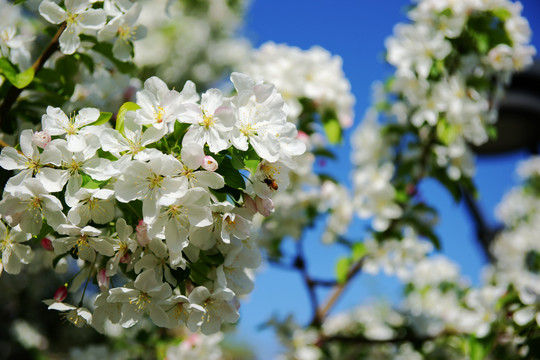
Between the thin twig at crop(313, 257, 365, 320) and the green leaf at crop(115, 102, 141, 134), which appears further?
the thin twig at crop(313, 257, 365, 320)

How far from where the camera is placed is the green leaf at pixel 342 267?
2.60m

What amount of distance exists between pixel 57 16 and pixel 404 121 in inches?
81.0

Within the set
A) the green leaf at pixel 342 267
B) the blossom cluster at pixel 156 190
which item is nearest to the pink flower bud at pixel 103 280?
the blossom cluster at pixel 156 190

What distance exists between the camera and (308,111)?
2400mm

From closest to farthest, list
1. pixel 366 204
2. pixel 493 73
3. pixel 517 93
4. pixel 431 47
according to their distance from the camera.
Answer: pixel 431 47
pixel 493 73
pixel 366 204
pixel 517 93

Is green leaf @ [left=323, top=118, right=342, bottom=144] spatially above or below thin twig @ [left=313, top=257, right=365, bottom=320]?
above

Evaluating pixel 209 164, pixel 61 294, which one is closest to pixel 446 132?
pixel 209 164

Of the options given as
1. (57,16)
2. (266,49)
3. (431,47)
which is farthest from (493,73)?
(57,16)

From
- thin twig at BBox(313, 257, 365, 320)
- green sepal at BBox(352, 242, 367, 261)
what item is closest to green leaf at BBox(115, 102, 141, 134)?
green sepal at BBox(352, 242, 367, 261)

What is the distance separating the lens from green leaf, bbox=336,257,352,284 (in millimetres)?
2600

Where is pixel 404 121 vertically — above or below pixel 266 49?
above

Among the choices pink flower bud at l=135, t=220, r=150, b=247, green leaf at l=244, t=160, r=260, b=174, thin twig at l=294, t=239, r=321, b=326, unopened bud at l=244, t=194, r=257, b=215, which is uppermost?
green leaf at l=244, t=160, r=260, b=174

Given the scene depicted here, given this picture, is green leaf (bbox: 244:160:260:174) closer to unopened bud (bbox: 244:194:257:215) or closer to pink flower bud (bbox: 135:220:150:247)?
unopened bud (bbox: 244:194:257:215)

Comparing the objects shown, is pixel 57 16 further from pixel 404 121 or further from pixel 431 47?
pixel 404 121
